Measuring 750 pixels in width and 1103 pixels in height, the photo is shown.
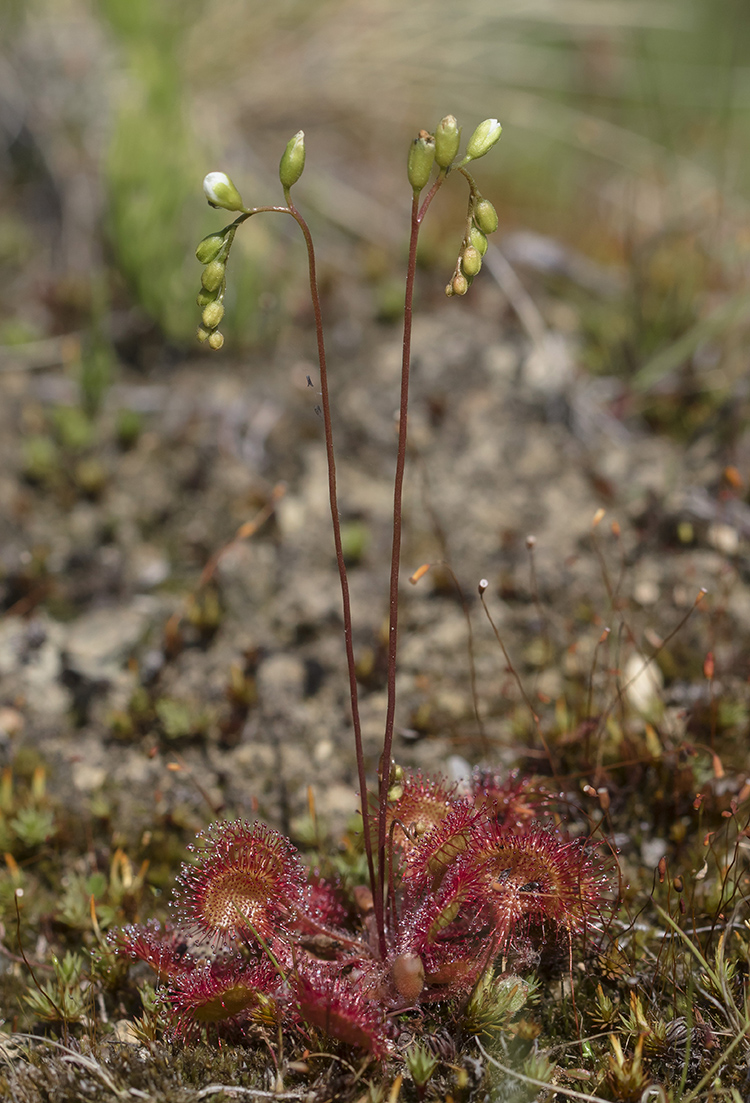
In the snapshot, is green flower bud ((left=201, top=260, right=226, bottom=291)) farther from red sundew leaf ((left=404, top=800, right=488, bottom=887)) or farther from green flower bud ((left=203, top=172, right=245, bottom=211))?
red sundew leaf ((left=404, top=800, right=488, bottom=887))

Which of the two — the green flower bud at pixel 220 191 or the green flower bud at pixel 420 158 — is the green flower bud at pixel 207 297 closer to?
the green flower bud at pixel 220 191

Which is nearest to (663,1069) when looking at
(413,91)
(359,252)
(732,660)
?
(732,660)

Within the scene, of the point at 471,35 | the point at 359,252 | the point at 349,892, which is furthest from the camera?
the point at 471,35

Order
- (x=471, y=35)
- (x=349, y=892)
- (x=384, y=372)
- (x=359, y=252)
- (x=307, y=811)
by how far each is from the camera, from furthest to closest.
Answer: (x=471, y=35), (x=359, y=252), (x=384, y=372), (x=307, y=811), (x=349, y=892)

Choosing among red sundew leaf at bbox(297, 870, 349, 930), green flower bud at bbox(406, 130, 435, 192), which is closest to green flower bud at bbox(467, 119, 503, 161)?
green flower bud at bbox(406, 130, 435, 192)

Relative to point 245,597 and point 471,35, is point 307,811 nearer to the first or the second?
point 245,597

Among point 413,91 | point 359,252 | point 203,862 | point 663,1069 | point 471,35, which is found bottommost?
point 663,1069

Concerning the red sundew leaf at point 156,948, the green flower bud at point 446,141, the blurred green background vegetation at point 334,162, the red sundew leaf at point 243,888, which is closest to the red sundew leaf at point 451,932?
the red sundew leaf at point 243,888
